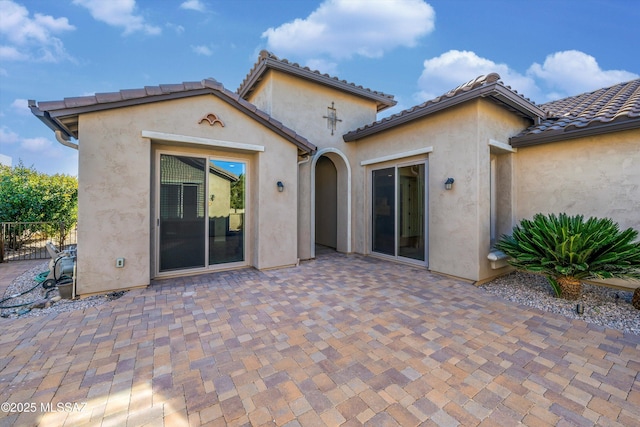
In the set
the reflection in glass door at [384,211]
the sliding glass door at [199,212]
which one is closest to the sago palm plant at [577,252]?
the reflection in glass door at [384,211]

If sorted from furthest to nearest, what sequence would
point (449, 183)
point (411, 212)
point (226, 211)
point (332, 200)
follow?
point (332, 200), point (411, 212), point (226, 211), point (449, 183)

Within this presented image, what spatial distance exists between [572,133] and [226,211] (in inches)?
350

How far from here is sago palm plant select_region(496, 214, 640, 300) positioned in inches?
191

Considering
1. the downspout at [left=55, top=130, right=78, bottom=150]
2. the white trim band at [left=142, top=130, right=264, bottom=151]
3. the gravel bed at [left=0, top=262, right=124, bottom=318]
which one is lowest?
the gravel bed at [left=0, top=262, right=124, bottom=318]

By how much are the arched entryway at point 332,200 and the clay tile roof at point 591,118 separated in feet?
17.7

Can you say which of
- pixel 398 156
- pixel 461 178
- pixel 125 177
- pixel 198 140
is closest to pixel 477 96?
pixel 461 178

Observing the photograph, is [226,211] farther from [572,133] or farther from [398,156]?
[572,133]

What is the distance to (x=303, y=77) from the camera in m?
9.13

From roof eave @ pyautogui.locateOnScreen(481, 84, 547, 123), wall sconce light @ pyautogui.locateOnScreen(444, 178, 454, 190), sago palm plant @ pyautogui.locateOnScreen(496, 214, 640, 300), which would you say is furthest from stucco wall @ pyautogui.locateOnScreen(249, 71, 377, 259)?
sago palm plant @ pyautogui.locateOnScreen(496, 214, 640, 300)

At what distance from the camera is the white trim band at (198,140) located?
594 centimetres

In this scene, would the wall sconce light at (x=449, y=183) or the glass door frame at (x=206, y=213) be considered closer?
the glass door frame at (x=206, y=213)

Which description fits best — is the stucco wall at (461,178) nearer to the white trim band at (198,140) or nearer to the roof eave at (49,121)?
the white trim band at (198,140)

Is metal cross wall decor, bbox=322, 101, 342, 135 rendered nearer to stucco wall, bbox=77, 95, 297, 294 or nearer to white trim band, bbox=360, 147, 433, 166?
white trim band, bbox=360, 147, 433, 166

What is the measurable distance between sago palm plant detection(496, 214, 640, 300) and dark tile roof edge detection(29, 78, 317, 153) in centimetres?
689
